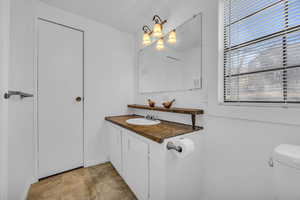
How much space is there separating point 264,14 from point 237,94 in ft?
2.00

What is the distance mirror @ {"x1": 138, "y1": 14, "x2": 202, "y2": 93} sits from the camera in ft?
4.27

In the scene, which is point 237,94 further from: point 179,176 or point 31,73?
point 31,73

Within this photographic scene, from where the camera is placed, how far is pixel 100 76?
1975mm

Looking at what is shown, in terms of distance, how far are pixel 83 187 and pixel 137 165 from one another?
2.76 ft

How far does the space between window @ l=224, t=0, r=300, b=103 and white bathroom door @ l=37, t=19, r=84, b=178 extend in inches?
75.7

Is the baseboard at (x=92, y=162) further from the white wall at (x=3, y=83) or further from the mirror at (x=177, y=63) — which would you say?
the mirror at (x=177, y=63)

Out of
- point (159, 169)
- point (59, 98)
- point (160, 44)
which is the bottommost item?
point (159, 169)

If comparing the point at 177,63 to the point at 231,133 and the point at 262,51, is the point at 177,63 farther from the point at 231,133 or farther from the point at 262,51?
→ the point at 231,133

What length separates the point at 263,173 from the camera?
0.86 m

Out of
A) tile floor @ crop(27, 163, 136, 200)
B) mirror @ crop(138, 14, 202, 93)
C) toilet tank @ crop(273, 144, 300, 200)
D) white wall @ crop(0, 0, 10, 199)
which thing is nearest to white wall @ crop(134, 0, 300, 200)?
mirror @ crop(138, 14, 202, 93)

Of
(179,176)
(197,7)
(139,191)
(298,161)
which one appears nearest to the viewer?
(298,161)

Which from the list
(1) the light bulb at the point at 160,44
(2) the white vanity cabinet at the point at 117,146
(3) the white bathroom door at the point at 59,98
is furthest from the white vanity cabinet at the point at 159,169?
(1) the light bulb at the point at 160,44

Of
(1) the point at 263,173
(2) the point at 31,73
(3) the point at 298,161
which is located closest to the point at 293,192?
(3) the point at 298,161

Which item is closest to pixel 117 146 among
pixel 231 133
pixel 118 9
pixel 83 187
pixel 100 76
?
pixel 83 187
